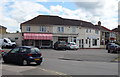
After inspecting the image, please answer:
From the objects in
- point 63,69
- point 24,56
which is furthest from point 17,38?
point 63,69

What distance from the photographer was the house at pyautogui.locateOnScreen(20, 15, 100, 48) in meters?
41.3

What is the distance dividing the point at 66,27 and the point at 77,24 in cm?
394

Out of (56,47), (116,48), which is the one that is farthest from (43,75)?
(56,47)

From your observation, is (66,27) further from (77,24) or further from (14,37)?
(14,37)

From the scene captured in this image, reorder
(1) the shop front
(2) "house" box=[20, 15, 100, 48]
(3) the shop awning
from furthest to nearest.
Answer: (2) "house" box=[20, 15, 100, 48] → (1) the shop front → (3) the shop awning

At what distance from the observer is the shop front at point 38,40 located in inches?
1580

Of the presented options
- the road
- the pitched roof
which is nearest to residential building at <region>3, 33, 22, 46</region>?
the pitched roof

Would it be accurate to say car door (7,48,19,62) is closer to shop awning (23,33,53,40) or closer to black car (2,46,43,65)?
black car (2,46,43,65)

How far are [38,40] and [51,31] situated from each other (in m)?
3.84

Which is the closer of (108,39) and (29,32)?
(29,32)

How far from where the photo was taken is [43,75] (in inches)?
369

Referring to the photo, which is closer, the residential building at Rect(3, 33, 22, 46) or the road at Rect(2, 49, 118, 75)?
the road at Rect(2, 49, 118, 75)

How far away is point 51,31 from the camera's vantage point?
43031 millimetres

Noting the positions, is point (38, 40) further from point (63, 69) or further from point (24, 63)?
point (63, 69)
